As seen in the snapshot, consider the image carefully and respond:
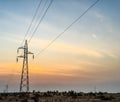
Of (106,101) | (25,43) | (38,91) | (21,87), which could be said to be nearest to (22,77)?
(21,87)

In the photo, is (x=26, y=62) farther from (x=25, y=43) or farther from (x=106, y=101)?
(x=106, y=101)

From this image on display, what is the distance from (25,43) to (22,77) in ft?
23.9

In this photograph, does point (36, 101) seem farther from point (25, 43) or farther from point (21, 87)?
point (25, 43)

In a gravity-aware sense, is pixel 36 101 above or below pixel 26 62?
below

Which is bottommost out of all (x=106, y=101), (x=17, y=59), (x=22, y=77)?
(x=106, y=101)

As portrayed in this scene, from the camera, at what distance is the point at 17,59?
65000 mm

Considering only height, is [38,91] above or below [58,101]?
above

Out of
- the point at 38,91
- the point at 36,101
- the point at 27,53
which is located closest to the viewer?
the point at 36,101

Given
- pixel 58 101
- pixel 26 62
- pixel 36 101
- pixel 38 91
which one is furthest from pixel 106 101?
pixel 38 91

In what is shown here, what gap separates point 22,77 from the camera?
206ft

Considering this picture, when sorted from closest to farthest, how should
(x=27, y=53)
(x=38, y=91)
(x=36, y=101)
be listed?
(x=36, y=101), (x=27, y=53), (x=38, y=91)

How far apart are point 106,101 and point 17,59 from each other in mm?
21117

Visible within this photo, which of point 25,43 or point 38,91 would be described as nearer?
point 25,43

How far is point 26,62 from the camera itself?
6444 cm
